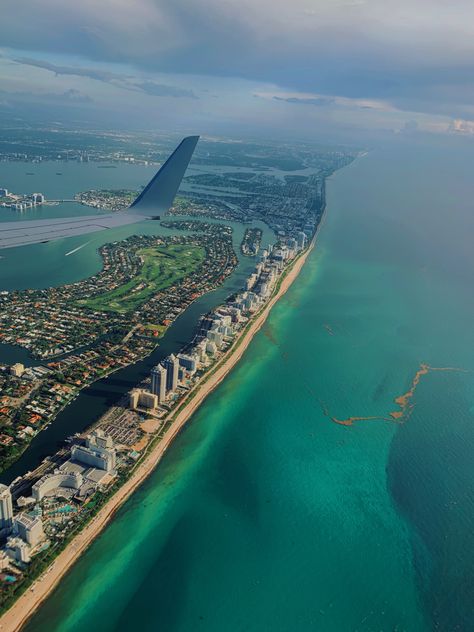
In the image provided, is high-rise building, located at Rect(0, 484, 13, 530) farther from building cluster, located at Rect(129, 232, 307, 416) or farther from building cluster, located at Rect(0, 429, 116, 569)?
building cluster, located at Rect(129, 232, 307, 416)

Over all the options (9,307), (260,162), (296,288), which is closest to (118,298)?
(9,307)

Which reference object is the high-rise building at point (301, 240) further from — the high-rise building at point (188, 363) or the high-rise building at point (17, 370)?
the high-rise building at point (17, 370)

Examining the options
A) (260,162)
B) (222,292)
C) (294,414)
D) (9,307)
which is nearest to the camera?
(294,414)

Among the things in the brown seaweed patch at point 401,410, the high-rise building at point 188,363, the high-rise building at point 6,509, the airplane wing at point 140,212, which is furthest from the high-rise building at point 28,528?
the brown seaweed patch at point 401,410

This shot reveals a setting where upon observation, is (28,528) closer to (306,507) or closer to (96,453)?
(96,453)

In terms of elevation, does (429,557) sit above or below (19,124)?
below

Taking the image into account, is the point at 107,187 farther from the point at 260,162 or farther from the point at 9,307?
the point at 260,162

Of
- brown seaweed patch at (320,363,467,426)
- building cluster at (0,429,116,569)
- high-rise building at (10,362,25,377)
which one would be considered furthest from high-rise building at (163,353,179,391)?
brown seaweed patch at (320,363,467,426)
